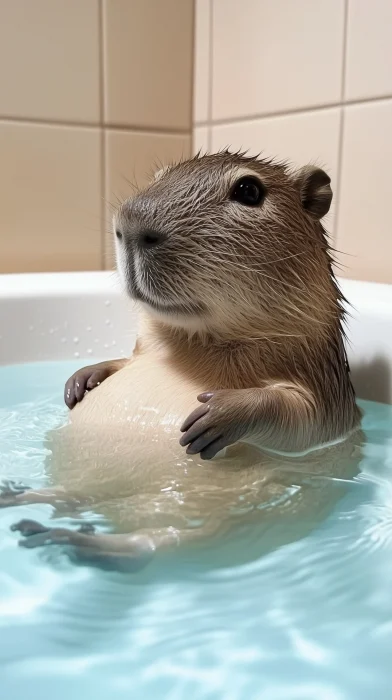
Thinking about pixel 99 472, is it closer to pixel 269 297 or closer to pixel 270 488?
pixel 270 488

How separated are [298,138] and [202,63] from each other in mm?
593

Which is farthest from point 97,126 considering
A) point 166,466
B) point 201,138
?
point 166,466

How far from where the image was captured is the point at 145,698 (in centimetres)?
53

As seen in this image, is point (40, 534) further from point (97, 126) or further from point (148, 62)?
point (148, 62)

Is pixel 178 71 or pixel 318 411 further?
pixel 178 71

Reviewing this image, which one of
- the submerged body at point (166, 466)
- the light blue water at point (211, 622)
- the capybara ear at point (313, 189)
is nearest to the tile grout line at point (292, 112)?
the capybara ear at point (313, 189)

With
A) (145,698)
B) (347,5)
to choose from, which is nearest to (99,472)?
(145,698)

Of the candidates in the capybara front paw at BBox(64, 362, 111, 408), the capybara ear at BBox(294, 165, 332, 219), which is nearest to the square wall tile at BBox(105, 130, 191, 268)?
the capybara front paw at BBox(64, 362, 111, 408)

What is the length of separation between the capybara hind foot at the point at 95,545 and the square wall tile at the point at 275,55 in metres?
1.39

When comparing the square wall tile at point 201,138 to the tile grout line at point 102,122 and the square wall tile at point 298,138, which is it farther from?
the tile grout line at point 102,122

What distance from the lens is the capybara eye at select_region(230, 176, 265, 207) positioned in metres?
0.97

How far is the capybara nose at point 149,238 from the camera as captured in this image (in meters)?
0.89

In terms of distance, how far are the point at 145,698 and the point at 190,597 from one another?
0.14 m

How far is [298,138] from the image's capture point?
1.87m
